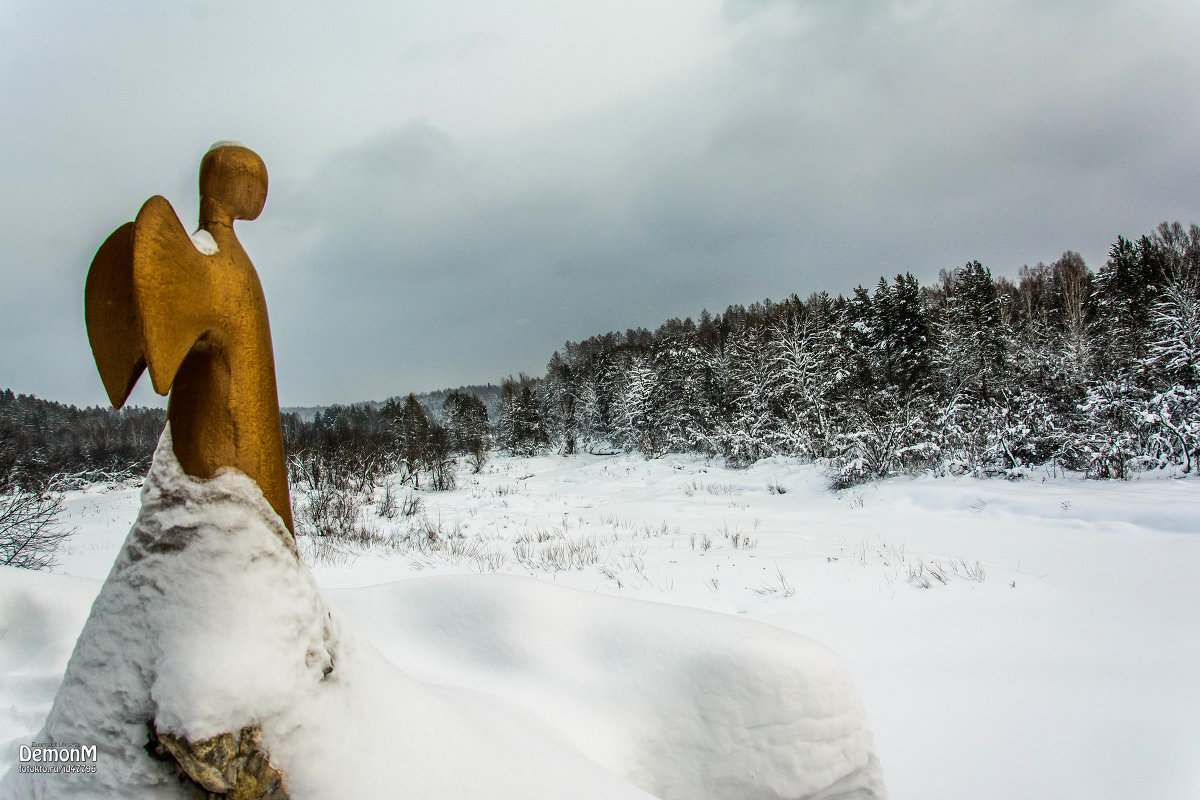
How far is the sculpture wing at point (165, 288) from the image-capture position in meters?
0.96

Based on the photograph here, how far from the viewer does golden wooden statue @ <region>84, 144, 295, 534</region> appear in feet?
3.29

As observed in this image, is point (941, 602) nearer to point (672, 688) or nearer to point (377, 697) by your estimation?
point (672, 688)

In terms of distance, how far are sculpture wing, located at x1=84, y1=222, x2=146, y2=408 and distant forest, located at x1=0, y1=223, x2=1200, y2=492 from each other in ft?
40.8

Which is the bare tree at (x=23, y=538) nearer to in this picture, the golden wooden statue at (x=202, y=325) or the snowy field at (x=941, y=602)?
the snowy field at (x=941, y=602)

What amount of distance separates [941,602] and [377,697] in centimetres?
492

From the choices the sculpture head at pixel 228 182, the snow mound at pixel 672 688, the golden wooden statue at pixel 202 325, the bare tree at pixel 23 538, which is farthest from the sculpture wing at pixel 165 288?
the bare tree at pixel 23 538

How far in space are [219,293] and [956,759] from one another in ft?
11.7

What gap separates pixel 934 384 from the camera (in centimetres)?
2958

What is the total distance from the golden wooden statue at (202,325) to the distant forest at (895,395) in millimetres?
12397

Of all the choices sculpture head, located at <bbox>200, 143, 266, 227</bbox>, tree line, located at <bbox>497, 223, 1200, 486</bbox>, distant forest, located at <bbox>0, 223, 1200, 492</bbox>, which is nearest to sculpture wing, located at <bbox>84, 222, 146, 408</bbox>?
sculpture head, located at <bbox>200, 143, 266, 227</bbox>

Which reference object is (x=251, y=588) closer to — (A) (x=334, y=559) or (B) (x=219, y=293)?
(B) (x=219, y=293)

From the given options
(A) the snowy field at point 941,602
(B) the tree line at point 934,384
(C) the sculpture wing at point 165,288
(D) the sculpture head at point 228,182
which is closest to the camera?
(C) the sculpture wing at point 165,288

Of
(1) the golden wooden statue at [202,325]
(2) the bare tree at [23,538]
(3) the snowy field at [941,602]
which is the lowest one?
(3) the snowy field at [941,602]

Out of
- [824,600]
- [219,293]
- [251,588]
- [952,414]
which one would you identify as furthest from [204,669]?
[952,414]
